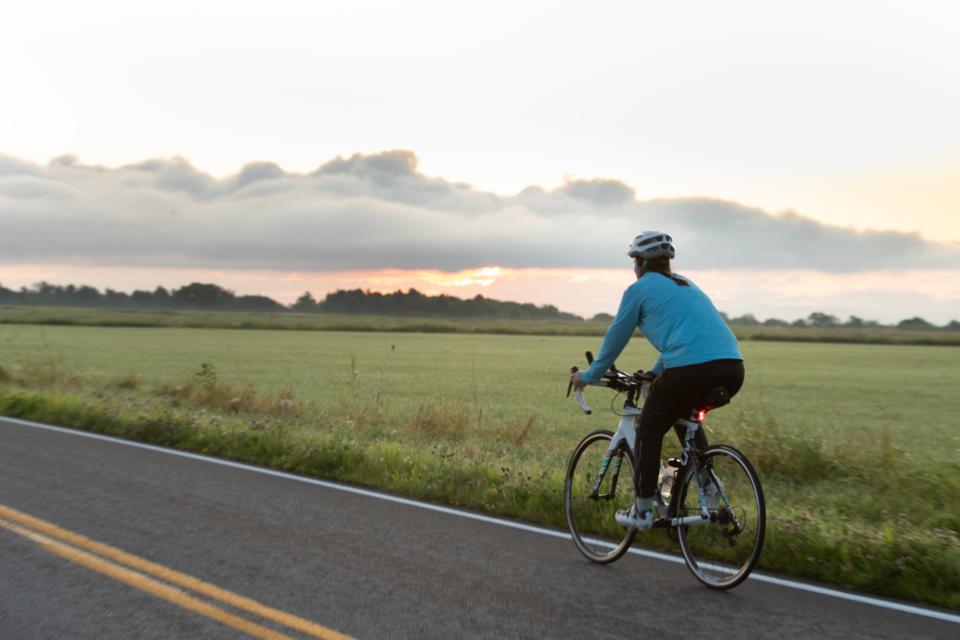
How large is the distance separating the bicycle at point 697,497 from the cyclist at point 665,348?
0.31 ft

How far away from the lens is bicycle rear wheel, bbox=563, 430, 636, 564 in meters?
6.28

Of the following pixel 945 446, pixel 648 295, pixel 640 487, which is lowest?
pixel 945 446

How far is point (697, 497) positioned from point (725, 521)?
273mm

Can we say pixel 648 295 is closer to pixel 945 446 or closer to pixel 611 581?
pixel 611 581

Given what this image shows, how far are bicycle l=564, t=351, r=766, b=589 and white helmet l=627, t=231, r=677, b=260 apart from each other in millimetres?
884

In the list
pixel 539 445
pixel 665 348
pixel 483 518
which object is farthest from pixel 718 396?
pixel 539 445

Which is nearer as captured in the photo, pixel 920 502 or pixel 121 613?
pixel 121 613

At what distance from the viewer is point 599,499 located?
6688 mm

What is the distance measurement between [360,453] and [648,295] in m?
5.79

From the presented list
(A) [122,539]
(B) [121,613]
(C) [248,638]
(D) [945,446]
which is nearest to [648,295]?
(C) [248,638]

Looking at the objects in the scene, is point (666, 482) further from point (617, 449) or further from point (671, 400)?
point (671, 400)

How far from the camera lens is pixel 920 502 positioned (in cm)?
842

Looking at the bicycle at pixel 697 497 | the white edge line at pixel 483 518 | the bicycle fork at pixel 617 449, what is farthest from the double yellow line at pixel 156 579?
the white edge line at pixel 483 518

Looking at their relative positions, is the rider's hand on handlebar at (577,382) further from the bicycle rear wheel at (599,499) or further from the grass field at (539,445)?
the grass field at (539,445)
